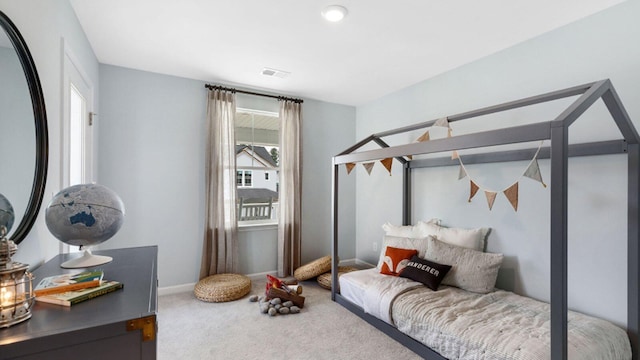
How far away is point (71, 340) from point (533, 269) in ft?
9.83

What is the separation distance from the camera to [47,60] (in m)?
1.62

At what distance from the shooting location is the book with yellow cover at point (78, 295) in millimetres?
930

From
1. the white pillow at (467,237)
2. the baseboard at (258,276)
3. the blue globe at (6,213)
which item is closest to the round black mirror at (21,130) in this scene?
the blue globe at (6,213)

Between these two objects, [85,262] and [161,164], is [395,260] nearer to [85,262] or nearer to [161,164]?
[85,262]

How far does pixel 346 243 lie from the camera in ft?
15.1

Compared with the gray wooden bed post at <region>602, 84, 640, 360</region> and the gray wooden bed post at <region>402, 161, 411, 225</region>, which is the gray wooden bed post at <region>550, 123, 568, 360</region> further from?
the gray wooden bed post at <region>402, 161, 411, 225</region>

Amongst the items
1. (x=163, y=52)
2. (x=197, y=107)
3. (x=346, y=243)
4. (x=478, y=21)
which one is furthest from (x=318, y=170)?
(x=478, y=21)

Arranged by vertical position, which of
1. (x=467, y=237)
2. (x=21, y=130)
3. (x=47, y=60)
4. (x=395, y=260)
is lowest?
(x=395, y=260)

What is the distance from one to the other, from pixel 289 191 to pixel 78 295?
3.11 metres

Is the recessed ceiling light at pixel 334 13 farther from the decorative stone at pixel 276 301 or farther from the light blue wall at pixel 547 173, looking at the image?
the decorative stone at pixel 276 301

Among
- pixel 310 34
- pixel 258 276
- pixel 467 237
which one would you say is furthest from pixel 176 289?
pixel 467 237

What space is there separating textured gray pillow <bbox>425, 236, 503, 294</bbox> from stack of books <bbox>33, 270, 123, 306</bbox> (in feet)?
8.21

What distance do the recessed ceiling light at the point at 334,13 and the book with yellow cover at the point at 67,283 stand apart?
6.71 ft

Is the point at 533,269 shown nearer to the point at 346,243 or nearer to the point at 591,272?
the point at 591,272
